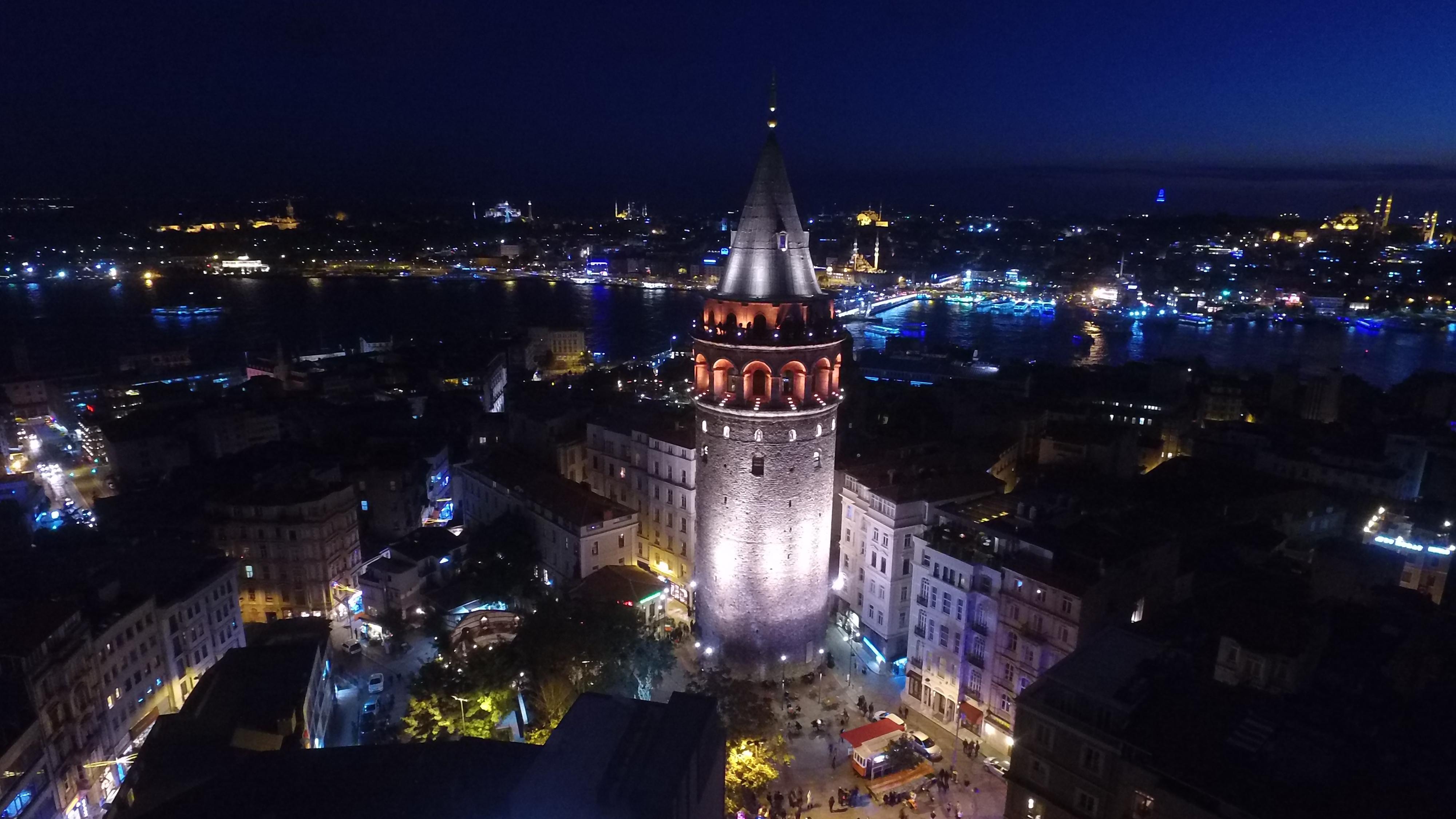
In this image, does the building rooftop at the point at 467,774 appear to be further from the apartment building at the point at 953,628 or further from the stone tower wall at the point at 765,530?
the apartment building at the point at 953,628

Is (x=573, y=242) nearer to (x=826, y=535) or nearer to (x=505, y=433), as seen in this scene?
(x=505, y=433)

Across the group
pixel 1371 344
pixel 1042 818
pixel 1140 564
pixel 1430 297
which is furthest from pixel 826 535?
pixel 1430 297

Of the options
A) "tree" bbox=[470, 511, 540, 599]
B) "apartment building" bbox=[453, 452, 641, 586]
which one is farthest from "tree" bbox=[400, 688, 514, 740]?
"apartment building" bbox=[453, 452, 641, 586]

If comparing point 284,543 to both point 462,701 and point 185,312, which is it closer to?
point 462,701

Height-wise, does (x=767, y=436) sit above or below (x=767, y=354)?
below

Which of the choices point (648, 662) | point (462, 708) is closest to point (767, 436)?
point (648, 662)

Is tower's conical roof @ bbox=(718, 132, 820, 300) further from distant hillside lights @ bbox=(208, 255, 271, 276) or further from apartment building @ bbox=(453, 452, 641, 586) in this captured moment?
distant hillside lights @ bbox=(208, 255, 271, 276)
